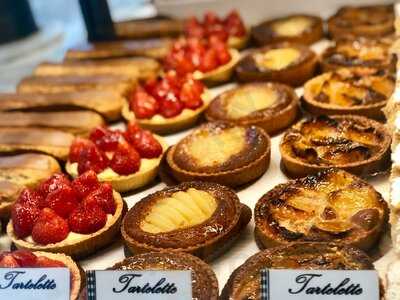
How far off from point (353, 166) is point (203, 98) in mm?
1193

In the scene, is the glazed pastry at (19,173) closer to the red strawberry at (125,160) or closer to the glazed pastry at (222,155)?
the red strawberry at (125,160)

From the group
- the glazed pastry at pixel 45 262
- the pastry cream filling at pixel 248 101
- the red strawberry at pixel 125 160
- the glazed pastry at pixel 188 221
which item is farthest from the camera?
the pastry cream filling at pixel 248 101

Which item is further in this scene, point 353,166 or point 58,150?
point 58,150

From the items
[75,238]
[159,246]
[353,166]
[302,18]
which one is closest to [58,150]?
[75,238]

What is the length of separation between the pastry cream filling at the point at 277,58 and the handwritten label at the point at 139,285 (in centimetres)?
204

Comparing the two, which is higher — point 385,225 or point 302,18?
point 302,18

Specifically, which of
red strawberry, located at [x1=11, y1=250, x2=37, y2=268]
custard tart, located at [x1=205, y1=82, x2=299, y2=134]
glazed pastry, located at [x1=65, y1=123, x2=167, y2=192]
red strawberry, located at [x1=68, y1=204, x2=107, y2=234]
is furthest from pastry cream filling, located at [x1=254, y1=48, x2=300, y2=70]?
red strawberry, located at [x1=11, y1=250, x2=37, y2=268]

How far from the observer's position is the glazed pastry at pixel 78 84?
362 cm

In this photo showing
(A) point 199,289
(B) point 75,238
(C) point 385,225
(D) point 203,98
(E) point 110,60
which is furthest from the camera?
(E) point 110,60

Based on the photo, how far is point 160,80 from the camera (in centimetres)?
365

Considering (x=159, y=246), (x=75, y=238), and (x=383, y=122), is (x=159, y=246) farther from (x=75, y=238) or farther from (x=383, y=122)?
(x=383, y=122)

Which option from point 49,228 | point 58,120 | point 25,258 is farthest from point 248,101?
point 25,258

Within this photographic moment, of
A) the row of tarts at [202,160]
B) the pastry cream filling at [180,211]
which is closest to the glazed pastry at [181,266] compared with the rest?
the row of tarts at [202,160]

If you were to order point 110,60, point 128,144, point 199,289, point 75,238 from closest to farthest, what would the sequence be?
point 199,289 → point 75,238 → point 128,144 → point 110,60
